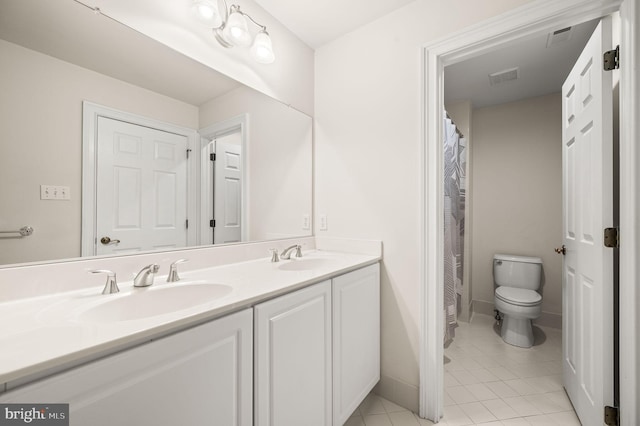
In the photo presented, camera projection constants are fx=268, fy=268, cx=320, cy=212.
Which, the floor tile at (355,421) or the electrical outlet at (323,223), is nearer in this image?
the floor tile at (355,421)

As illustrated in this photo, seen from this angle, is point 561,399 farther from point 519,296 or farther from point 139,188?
point 139,188

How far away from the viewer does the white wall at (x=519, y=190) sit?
2658 millimetres

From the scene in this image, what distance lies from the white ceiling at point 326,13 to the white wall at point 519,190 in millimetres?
2024

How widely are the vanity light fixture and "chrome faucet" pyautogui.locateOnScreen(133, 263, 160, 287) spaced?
114 centimetres

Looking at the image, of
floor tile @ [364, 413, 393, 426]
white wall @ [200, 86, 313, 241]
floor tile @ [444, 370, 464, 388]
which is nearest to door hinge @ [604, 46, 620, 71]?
white wall @ [200, 86, 313, 241]

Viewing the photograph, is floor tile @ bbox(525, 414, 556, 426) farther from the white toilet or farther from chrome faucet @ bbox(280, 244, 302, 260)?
chrome faucet @ bbox(280, 244, 302, 260)

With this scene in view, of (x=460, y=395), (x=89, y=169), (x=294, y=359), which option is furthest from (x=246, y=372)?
(x=460, y=395)

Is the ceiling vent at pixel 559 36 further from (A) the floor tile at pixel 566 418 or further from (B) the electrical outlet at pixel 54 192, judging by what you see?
(B) the electrical outlet at pixel 54 192

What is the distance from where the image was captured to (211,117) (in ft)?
4.54

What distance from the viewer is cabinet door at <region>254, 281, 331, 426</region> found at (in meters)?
0.90

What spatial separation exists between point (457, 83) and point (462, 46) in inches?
49.6

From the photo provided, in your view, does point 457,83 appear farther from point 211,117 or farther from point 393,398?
point 393,398

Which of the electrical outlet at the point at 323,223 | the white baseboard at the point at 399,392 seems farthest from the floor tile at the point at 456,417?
the electrical outlet at the point at 323,223

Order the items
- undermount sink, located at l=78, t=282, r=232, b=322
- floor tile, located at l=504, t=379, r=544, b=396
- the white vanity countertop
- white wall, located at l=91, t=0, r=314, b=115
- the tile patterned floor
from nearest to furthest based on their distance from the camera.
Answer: the white vanity countertop → undermount sink, located at l=78, t=282, r=232, b=322 → white wall, located at l=91, t=0, r=314, b=115 → the tile patterned floor → floor tile, located at l=504, t=379, r=544, b=396
